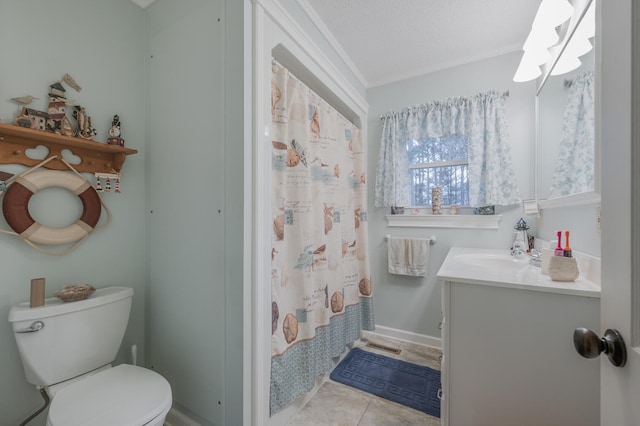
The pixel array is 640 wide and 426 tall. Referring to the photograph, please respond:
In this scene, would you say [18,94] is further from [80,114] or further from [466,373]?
[466,373]

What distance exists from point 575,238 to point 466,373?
85cm

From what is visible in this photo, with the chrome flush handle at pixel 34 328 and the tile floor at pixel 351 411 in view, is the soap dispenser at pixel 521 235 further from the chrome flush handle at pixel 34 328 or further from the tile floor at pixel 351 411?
the chrome flush handle at pixel 34 328

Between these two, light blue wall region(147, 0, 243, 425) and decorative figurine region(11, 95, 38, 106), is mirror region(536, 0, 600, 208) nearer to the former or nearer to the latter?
light blue wall region(147, 0, 243, 425)

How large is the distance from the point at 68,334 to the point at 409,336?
2363mm

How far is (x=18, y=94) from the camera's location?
1.11 metres

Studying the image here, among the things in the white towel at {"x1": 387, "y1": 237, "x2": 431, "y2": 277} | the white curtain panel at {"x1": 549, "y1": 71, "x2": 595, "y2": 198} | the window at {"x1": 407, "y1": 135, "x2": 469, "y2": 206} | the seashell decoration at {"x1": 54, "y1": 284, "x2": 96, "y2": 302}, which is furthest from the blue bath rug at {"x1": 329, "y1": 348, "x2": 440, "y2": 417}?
the seashell decoration at {"x1": 54, "y1": 284, "x2": 96, "y2": 302}

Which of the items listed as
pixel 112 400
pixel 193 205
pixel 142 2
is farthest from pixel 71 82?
pixel 112 400

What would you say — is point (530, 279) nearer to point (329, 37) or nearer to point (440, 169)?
point (440, 169)

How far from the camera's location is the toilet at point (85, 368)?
0.93m

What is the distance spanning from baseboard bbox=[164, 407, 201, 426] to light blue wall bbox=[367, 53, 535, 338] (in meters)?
1.72

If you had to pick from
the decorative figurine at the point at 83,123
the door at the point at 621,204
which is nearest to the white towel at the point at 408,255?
the door at the point at 621,204

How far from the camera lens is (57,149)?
3.96 ft

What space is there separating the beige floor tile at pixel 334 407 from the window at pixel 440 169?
5.23 feet

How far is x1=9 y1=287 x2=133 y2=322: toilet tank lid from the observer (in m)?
1.00
